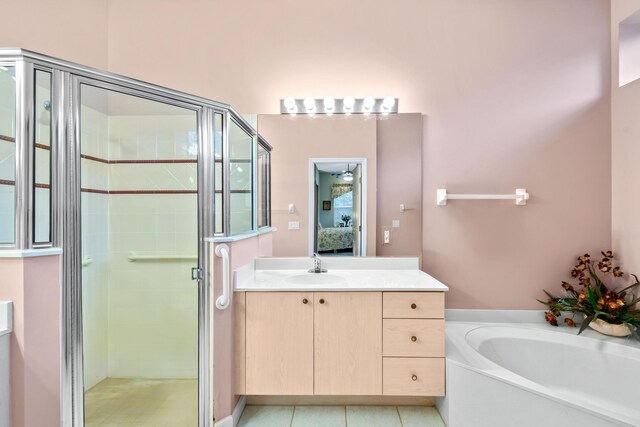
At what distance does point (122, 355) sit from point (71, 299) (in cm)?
67

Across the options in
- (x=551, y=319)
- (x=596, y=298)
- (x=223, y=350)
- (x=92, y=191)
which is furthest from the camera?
(x=551, y=319)

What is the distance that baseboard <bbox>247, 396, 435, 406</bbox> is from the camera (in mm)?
1906

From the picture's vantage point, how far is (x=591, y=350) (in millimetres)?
1834

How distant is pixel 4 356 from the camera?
110 centimetres

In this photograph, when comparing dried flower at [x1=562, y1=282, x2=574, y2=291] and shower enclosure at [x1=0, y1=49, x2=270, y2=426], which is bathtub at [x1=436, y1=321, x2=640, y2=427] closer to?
dried flower at [x1=562, y1=282, x2=574, y2=291]

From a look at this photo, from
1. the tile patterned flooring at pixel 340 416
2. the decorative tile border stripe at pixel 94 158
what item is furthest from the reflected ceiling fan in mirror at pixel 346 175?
the tile patterned flooring at pixel 340 416

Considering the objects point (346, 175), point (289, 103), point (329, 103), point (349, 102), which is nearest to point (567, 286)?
point (346, 175)

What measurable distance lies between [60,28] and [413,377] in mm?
3094

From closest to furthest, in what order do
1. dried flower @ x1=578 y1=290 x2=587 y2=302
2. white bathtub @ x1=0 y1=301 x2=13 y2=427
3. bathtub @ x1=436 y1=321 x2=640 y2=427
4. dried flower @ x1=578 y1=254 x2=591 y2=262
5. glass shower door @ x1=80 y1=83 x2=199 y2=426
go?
white bathtub @ x1=0 y1=301 x2=13 y2=427
bathtub @ x1=436 y1=321 x2=640 y2=427
glass shower door @ x1=80 y1=83 x2=199 y2=426
dried flower @ x1=578 y1=290 x2=587 y2=302
dried flower @ x1=578 y1=254 x2=591 y2=262

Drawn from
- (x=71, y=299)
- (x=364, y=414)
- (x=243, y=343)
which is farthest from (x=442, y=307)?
(x=71, y=299)

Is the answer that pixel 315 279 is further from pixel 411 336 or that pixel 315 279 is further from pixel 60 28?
pixel 60 28

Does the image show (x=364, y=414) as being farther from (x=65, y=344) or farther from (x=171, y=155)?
(x=171, y=155)

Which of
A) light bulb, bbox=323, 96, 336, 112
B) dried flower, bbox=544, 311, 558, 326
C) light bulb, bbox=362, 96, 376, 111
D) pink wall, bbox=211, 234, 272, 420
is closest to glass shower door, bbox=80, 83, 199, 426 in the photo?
pink wall, bbox=211, 234, 272, 420

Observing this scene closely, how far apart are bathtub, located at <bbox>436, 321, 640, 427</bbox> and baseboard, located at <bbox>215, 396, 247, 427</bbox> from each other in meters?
1.17
